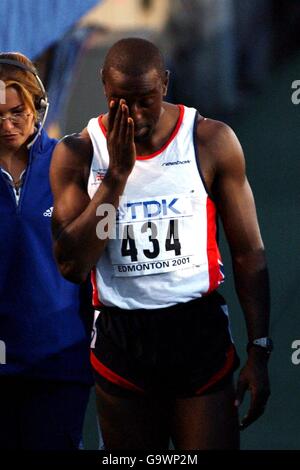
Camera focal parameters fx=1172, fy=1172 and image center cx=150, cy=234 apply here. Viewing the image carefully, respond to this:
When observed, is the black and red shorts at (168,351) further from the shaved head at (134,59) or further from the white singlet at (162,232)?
the shaved head at (134,59)

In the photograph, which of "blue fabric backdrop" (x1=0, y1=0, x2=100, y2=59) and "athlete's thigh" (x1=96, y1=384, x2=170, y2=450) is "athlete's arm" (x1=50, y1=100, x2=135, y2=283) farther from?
"blue fabric backdrop" (x1=0, y1=0, x2=100, y2=59)

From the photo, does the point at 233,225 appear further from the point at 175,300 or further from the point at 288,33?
the point at 288,33

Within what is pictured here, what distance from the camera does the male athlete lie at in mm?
3877

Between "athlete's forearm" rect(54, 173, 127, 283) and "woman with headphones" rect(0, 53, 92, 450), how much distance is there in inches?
20.3

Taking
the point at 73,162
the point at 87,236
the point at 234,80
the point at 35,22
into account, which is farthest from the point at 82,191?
the point at 234,80

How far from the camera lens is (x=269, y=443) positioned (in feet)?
19.0

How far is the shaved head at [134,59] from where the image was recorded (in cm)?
374

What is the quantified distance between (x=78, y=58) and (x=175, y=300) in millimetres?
2884

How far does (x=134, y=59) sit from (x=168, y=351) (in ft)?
3.17

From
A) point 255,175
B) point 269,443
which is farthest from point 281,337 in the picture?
point 255,175

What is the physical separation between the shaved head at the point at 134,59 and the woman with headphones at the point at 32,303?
0.64 m

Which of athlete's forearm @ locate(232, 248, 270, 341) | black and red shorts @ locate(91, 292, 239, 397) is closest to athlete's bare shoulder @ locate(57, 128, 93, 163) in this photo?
black and red shorts @ locate(91, 292, 239, 397)

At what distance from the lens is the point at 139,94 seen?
371cm

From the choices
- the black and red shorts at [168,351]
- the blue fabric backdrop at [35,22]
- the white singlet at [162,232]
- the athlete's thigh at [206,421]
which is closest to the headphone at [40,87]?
the white singlet at [162,232]
